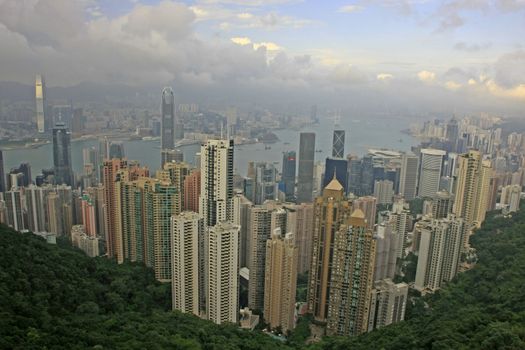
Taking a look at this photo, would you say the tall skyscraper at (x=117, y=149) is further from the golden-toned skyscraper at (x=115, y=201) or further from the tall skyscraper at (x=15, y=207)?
the tall skyscraper at (x=15, y=207)

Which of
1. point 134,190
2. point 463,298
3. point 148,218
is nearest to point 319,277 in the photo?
point 463,298

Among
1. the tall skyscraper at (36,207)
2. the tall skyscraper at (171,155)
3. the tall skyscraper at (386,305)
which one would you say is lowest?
the tall skyscraper at (386,305)

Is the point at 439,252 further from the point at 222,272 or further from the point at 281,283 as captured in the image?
the point at 222,272

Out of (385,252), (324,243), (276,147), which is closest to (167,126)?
(276,147)

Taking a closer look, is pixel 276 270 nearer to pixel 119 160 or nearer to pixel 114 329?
pixel 114 329

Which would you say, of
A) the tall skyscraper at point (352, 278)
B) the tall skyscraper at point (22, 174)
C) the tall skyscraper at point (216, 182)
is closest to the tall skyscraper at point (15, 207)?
the tall skyscraper at point (22, 174)

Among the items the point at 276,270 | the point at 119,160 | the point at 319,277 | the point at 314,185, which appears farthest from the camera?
the point at 314,185

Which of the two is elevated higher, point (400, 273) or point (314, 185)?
point (314, 185)
